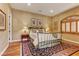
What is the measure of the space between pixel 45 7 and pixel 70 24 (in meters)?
1.02

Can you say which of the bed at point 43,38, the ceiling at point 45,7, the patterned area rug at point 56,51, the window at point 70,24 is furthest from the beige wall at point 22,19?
the patterned area rug at point 56,51

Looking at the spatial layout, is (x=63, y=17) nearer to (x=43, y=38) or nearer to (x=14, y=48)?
(x=43, y=38)

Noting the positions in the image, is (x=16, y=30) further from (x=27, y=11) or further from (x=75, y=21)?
(x=75, y=21)

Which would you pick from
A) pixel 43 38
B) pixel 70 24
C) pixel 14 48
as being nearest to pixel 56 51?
pixel 43 38

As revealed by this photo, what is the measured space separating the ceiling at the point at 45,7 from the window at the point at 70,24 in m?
0.37

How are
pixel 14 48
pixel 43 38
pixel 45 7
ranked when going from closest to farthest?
pixel 45 7 → pixel 14 48 → pixel 43 38

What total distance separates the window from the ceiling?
1.20ft

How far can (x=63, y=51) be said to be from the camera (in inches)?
101

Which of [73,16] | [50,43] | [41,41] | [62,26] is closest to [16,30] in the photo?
[41,41]

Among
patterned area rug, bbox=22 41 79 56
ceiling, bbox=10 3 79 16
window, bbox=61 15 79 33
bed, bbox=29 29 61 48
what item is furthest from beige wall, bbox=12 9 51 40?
patterned area rug, bbox=22 41 79 56

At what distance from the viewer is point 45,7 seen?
7.75ft

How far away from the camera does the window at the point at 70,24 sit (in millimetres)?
2403

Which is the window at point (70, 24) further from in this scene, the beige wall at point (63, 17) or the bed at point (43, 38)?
the bed at point (43, 38)

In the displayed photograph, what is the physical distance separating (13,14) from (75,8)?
2.05m
